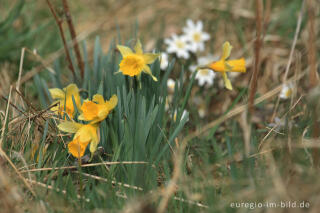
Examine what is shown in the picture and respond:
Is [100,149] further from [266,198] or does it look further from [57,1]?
[57,1]

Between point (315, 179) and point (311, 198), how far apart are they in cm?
6

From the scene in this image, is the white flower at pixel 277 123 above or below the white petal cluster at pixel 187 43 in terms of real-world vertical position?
below

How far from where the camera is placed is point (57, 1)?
353cm

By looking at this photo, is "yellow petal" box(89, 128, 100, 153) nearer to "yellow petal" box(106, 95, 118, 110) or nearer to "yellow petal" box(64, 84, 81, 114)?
"yellow petal" box(106, 95, 118, 110)

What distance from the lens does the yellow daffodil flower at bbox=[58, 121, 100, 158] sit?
1.49 metres

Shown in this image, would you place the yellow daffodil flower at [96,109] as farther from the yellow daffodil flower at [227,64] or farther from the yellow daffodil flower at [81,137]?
the yellow daffodil flower at [227,64]

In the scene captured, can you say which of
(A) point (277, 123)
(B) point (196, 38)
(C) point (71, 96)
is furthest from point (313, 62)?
(B) point (196, 38)

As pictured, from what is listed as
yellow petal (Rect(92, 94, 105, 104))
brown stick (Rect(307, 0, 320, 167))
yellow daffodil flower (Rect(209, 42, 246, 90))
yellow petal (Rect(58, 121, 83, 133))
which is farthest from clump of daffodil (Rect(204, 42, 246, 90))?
yellow petal (Rect(58, 121, 83, 133))

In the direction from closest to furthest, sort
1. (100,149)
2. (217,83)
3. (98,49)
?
(100,149) → (98,49) → (217,83)

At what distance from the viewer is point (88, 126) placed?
5.02ft

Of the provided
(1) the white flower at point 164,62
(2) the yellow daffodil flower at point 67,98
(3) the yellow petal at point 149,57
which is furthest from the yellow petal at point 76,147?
(1) the white flower at point 164,62

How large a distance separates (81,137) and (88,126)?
65mm

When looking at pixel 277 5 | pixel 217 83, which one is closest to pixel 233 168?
pixel 217 83

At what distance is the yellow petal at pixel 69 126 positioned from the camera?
1523 mm
